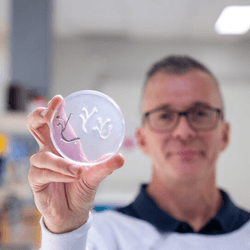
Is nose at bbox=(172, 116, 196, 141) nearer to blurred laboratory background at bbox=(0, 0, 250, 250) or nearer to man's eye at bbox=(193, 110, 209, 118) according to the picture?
man's eye at bbox=(193, 110, 209, 118)

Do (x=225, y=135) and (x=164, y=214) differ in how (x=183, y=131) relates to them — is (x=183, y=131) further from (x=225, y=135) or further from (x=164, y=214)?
(x=164, y=214)

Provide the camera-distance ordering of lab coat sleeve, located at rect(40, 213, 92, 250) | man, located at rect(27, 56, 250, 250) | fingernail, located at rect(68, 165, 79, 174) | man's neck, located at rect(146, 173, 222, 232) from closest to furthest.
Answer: fingernail, located at rect(68, 165, 79, 174)
lab coat sleeve, located at rect(40, 213, 92, 250)
man, located at rect(27, 56, 250, 250)
man's neck, located at rect(146, 173, 222, 232)

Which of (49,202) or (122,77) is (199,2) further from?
(49,202)

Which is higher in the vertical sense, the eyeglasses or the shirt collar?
the eyeglasses

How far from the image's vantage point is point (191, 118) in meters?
1.22

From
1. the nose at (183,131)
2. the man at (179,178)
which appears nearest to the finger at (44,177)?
the man at (179,178)

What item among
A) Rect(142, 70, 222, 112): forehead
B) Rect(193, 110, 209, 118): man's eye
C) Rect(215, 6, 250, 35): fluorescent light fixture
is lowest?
Rect(193, 110, 209, 118): man's eye

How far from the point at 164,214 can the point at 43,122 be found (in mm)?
813

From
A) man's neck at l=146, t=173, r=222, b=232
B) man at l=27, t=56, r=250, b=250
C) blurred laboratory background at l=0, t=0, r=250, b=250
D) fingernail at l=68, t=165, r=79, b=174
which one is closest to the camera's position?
fingernail at l=68, t=165, r=79, b=174

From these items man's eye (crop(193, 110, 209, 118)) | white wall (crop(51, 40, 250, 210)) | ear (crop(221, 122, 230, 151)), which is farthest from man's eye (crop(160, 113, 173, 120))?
white wall (crop(51, 40, 250, 210))

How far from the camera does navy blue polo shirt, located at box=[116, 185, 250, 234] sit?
121 cm

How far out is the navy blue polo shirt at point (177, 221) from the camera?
1.21 m

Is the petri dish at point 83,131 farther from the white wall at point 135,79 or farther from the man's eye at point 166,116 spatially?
the white wall at point 135,79

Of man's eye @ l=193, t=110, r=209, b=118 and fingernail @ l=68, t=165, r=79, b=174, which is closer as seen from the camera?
fingernail @ l=68, t=165, r=79, b=174
